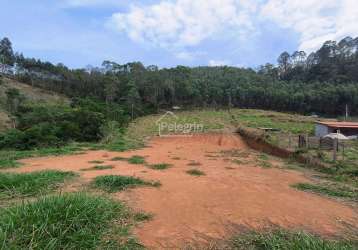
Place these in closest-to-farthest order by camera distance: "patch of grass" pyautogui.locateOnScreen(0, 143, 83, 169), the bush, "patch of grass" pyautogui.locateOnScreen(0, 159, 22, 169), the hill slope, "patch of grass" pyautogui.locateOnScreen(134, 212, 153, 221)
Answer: "patch of grass" pyautogui.locateOnScreen(134, 212, 153, 221)
"patch of grass" pyautogui.locateOnScreen(0, 159, 22, 169)
"patch of grass" pyautogui.locateOnScreen(0, 143, 83, 169)
the bush
the hill slope

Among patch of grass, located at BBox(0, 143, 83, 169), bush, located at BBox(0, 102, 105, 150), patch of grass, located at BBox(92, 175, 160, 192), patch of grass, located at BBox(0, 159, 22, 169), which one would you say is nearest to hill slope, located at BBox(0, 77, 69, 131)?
bush, located at BBox(0, 102, 105, 150)

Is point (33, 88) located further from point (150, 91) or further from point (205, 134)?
point (205, 134)

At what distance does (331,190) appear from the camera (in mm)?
6910

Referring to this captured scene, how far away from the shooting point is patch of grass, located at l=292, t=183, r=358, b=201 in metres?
6.55

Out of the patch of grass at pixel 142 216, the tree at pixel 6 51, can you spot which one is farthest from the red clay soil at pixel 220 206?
the tree at pixel 6 51

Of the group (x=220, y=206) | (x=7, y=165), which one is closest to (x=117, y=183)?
(x=220, y=206)

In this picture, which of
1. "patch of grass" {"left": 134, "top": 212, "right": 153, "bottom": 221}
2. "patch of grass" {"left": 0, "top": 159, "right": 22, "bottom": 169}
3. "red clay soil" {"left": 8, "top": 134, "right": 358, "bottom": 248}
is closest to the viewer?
"red clay soil" {"left": 8, "top": 134, "right": 358, "bottom": 248}

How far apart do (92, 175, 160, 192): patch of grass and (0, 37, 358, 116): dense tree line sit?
95.6 ft

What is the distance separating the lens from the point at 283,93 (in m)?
46.5

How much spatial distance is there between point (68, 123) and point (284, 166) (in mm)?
13615

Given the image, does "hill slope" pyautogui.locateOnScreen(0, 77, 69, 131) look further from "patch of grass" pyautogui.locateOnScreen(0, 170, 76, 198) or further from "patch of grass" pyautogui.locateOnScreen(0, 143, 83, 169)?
"patch of grass" pyautogui.locateOnScreen(0, 170, 76, 198)

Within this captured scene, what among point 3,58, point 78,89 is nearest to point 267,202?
point 78,89

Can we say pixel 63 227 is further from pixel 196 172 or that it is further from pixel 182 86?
pixel 182 86

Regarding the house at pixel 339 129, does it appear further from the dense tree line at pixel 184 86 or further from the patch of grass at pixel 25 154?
the dense tree line at pixel 184 86
